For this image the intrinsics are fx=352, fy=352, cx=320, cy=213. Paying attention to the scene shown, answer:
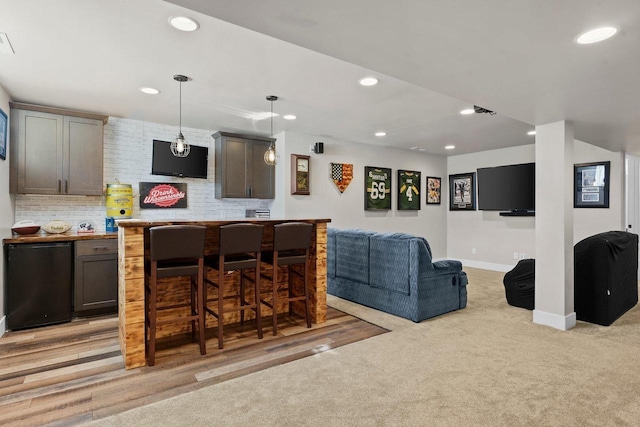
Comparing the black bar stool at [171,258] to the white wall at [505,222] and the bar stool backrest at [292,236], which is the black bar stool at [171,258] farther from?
the white wall at [505,222]

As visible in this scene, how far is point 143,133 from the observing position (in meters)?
4.95

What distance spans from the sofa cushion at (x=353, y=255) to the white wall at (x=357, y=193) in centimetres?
120

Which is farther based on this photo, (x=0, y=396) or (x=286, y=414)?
(x=0, y=396)

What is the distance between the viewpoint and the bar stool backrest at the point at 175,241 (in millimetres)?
2719

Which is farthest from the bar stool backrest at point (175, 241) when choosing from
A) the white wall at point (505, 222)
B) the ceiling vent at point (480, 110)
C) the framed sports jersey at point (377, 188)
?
the white wall at point (505, 222)

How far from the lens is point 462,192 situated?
7.69 m

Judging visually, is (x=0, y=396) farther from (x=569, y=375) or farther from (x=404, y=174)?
(x=404, y=174)

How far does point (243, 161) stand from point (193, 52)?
106 inches

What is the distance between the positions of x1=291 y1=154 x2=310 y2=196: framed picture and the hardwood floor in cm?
232

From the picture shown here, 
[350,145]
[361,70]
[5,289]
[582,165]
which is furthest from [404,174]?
[5,289]

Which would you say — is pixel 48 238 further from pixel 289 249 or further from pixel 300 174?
pixel 300 174

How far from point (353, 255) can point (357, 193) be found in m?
2.14

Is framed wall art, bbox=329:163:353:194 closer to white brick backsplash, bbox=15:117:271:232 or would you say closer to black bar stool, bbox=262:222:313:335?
white brick backsplash, bbox=15:117:271:232

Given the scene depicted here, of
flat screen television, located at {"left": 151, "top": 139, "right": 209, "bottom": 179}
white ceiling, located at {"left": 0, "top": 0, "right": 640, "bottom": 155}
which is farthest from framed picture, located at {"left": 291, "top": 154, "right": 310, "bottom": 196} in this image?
flat screen television, located at {"left": 151, "top": 139, "right": 209, "bottom": 179}
